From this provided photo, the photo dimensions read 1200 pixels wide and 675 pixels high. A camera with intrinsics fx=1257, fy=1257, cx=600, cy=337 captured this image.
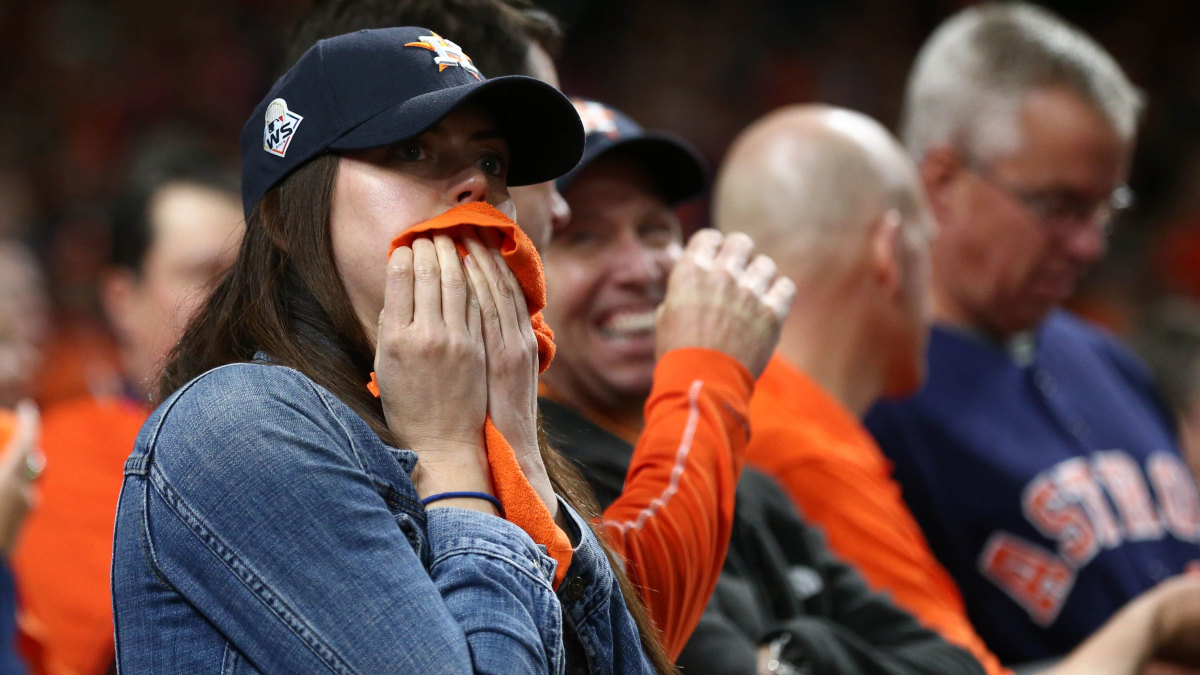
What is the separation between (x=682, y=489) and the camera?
4.67 feet

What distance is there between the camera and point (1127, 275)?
672cm

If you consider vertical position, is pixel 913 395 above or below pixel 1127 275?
above

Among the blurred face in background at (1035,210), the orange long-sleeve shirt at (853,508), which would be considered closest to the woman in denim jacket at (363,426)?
the orange long-sleeve shirt at (853,508)

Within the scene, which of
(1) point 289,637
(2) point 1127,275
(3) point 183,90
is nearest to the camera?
(1) point 289,637

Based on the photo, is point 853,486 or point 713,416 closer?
point 713,416

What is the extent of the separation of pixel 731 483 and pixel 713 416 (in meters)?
0.08

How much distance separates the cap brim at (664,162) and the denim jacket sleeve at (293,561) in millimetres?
856

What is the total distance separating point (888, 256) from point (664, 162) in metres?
0.61

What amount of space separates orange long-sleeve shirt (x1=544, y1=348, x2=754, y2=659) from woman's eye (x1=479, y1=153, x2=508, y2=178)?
1.26 ft

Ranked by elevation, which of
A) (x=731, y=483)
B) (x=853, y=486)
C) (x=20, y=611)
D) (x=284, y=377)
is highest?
(x=284, y=377)

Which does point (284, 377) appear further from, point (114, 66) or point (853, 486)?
point (114, 66)

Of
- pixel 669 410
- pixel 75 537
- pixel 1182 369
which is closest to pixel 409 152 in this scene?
pixel 669 410

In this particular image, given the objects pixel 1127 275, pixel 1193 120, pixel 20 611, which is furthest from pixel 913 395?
pixel 1193 120

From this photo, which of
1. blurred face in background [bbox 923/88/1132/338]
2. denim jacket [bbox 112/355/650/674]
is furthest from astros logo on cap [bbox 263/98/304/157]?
blurred face in background [bbox 923/88/1132/338]
